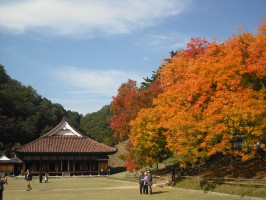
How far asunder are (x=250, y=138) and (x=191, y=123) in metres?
3.80

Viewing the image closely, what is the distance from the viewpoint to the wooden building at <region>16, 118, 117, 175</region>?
46.3 meters

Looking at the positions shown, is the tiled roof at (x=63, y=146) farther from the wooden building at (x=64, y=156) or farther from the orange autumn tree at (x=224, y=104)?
the orange autumn tree at (x=224, y=104)

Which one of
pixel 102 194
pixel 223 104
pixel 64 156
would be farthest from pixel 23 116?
pixel 223 104

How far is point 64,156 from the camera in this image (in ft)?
156

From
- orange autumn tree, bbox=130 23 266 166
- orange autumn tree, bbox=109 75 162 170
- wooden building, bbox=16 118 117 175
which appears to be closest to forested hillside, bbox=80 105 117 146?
wooden building, bbox=16 118 117 175

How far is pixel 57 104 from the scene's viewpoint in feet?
353

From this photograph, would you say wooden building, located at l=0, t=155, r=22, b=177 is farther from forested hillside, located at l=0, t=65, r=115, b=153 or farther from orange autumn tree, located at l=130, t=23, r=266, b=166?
orange autumn tree, located at l=130, t=23, r=266, b=166

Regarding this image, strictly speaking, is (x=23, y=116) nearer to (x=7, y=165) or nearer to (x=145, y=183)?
(x=7, y=165)

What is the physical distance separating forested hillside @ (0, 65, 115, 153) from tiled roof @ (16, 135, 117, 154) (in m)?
18.2

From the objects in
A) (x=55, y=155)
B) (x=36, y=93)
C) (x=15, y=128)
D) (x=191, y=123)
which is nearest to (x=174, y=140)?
(x=191, y=123)

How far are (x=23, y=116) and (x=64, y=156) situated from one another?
39.5m

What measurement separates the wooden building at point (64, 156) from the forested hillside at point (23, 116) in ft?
60.6

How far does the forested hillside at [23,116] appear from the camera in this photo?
70.5 meters

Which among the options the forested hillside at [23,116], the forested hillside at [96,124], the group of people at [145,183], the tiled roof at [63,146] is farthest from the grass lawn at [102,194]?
the forested hillside at [96,124]
